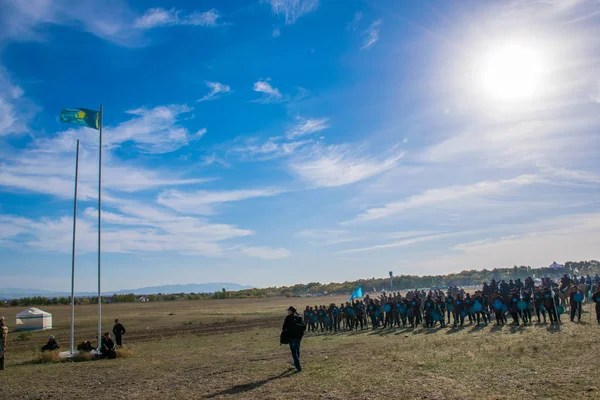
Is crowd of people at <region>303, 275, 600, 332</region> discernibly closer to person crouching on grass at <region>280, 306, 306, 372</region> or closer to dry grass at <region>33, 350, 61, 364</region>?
person crouching on grass at <region>280, 306, 306, 372</region>

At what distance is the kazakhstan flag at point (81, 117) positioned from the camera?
70.9ft

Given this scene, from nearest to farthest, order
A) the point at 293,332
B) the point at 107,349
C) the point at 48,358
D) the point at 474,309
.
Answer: the point at 293,332, the point at 48,358, the point at 107,349, the point at 474,309

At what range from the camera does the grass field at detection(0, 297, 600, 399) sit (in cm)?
1002

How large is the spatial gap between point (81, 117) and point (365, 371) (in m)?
17.8

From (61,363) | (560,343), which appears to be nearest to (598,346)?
(560,343)

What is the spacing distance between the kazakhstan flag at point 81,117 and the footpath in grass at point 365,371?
1103cm

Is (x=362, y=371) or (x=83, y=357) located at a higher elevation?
(x=362, y=371)

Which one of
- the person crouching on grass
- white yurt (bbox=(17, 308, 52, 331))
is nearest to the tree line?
white yurt (bbox=(17, 308, 52, 331))

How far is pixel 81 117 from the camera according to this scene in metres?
21.9

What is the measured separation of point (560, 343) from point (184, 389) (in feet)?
38.6

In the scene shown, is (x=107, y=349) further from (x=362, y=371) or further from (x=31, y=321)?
(x=31, y=321)

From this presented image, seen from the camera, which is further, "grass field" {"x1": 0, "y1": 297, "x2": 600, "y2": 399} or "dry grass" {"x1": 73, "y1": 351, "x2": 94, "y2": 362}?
"dry grass" {"x1": 73, "y1": 351, "x2": 94, "y2": 362}

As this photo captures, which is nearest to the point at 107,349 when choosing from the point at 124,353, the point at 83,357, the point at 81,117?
the point at 124,353

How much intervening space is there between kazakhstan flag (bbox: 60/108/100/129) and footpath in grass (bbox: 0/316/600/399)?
36.2ft
